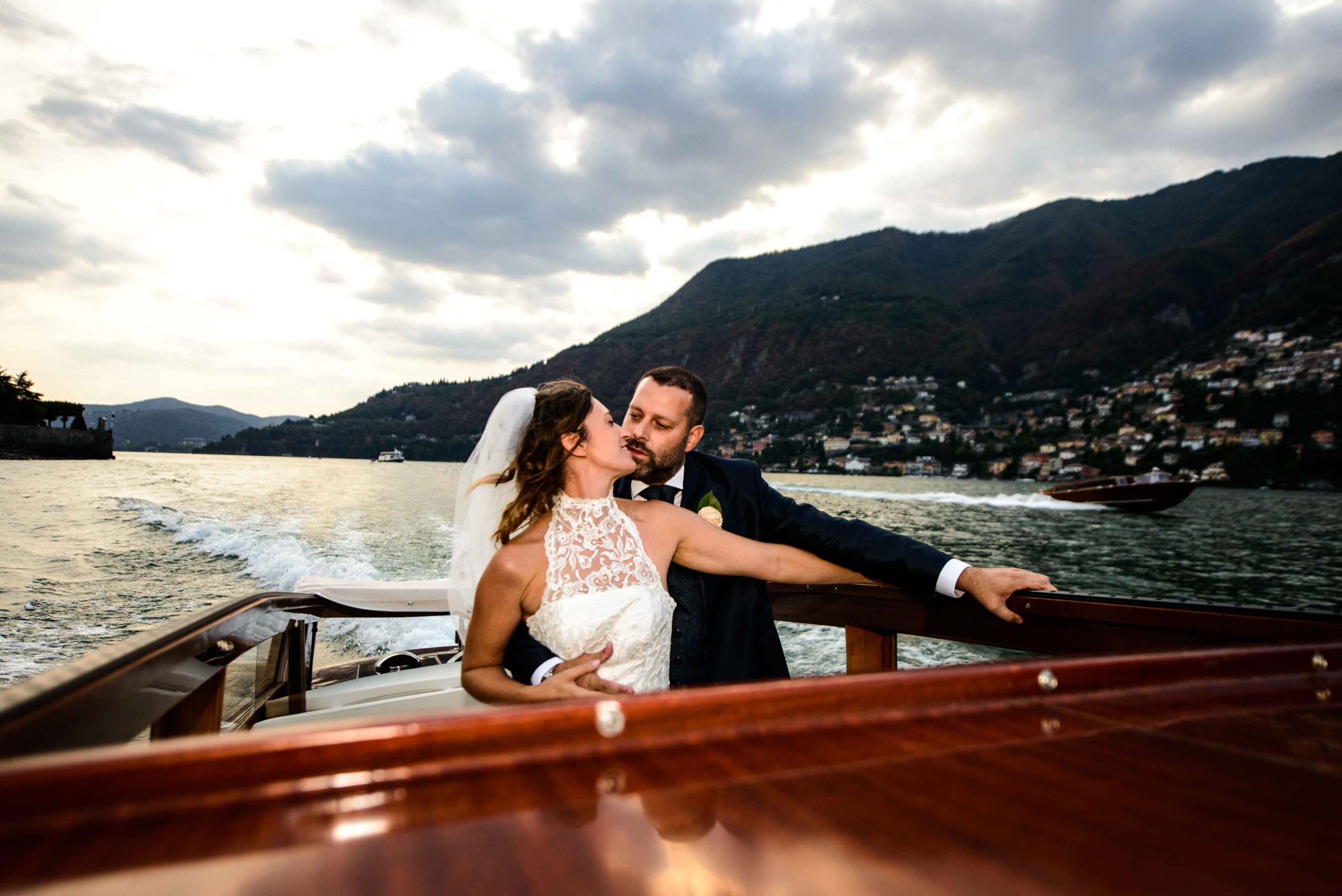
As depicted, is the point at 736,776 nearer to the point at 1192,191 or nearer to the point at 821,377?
the point at 821,377

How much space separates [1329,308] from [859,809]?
7953 cm

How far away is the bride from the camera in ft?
6.69

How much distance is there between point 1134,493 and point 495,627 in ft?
115

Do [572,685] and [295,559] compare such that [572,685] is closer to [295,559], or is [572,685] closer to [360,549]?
[295,559]

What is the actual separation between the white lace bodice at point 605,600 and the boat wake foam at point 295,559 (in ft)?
9.73

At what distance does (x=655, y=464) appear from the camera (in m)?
2.81

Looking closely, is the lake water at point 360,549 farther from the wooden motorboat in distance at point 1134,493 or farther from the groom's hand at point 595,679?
the groom's hand at point 595,679

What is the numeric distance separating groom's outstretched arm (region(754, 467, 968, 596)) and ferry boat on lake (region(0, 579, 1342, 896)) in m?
1.06

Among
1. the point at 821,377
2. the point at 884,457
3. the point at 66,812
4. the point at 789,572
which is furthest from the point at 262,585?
the point at 821,377

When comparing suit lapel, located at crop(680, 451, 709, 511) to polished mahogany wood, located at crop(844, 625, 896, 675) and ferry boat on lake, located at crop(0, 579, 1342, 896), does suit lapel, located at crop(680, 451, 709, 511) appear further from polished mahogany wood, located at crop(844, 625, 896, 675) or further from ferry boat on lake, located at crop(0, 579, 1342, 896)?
ferry boat on lake, located at crop(0, 579, 1342, 896)

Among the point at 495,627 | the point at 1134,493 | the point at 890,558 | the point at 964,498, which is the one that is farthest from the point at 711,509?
the point at 964,498

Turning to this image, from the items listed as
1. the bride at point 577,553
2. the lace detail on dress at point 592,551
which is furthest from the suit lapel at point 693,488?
the lace detail on dress at point 592,551

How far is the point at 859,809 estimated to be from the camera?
0.67 m

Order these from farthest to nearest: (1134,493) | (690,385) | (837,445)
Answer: (837,445)
(1134,493)
(690,385)
